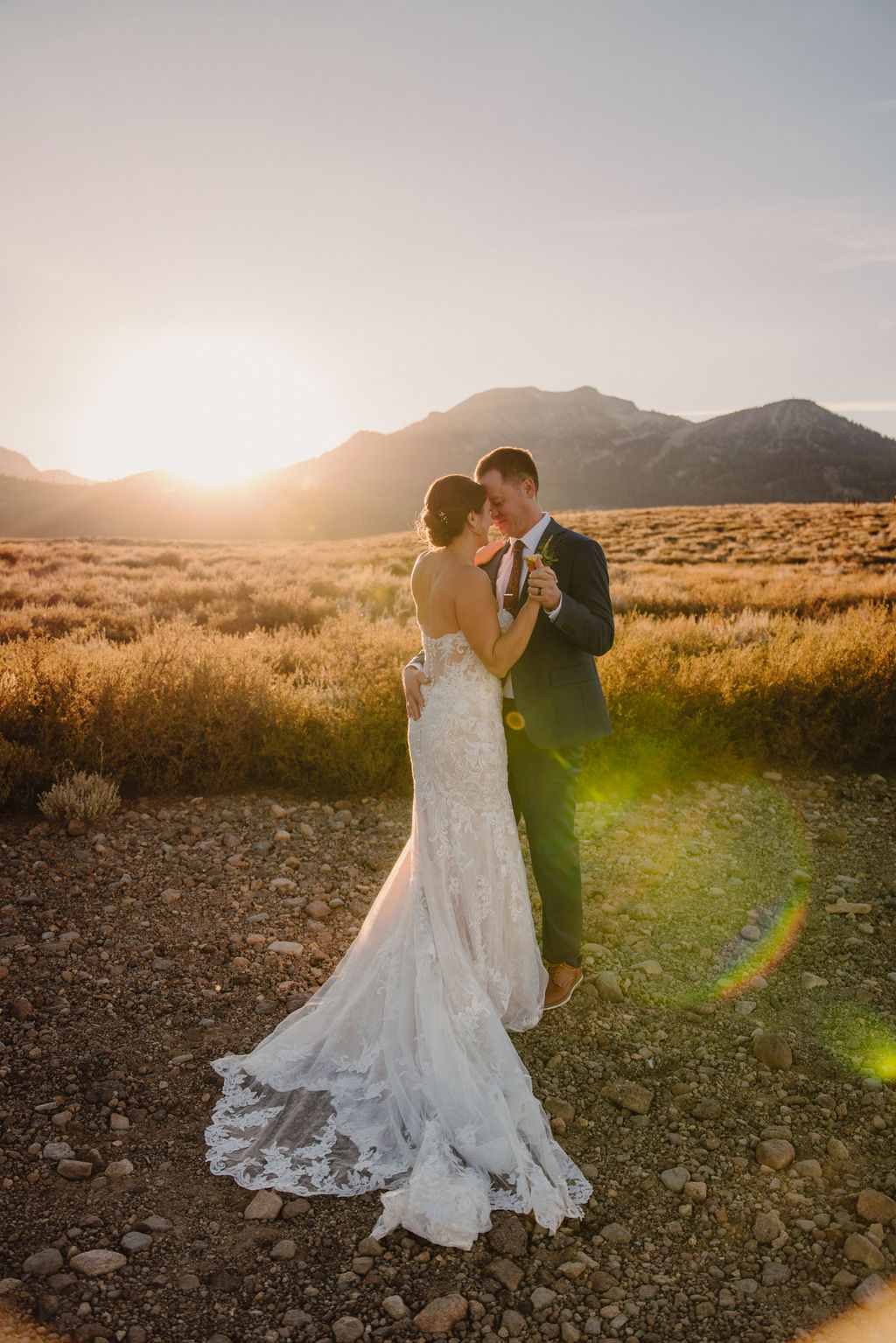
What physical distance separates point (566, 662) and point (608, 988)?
1.74m

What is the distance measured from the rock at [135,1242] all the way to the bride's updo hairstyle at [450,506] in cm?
279

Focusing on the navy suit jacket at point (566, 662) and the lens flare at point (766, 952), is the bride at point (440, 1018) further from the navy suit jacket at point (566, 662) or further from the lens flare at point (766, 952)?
the lens flare at point (766, 952)

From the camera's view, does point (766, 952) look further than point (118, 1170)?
Yes

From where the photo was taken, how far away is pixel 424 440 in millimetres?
185000

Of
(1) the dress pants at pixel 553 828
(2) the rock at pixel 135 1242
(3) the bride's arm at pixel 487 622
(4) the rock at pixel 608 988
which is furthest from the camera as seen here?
(4) the rock at pixel 608 988

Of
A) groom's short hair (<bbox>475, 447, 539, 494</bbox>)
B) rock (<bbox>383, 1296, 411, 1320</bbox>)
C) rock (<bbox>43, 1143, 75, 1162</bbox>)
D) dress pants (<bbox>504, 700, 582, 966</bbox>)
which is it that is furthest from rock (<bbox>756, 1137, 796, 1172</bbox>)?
Result: groom's short hair (<bbox>475, 447, 539, 494</bbox>)

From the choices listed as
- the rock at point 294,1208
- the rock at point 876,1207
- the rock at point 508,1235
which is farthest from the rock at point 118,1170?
the rock at point 876,1207

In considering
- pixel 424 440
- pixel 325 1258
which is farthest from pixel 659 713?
pixel 424 440

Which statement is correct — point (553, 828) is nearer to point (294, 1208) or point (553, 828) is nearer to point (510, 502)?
point (510, 502)

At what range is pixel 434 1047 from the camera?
3.12 m

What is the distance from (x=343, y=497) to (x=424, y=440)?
66.8 metres

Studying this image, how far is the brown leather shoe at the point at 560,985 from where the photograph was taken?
3871 millimetres

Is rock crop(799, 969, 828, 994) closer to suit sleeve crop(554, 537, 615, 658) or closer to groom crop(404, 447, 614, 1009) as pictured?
groom crop(404, 447, 614, 1009)

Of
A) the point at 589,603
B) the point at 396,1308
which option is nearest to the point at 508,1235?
the point at 396,1308
